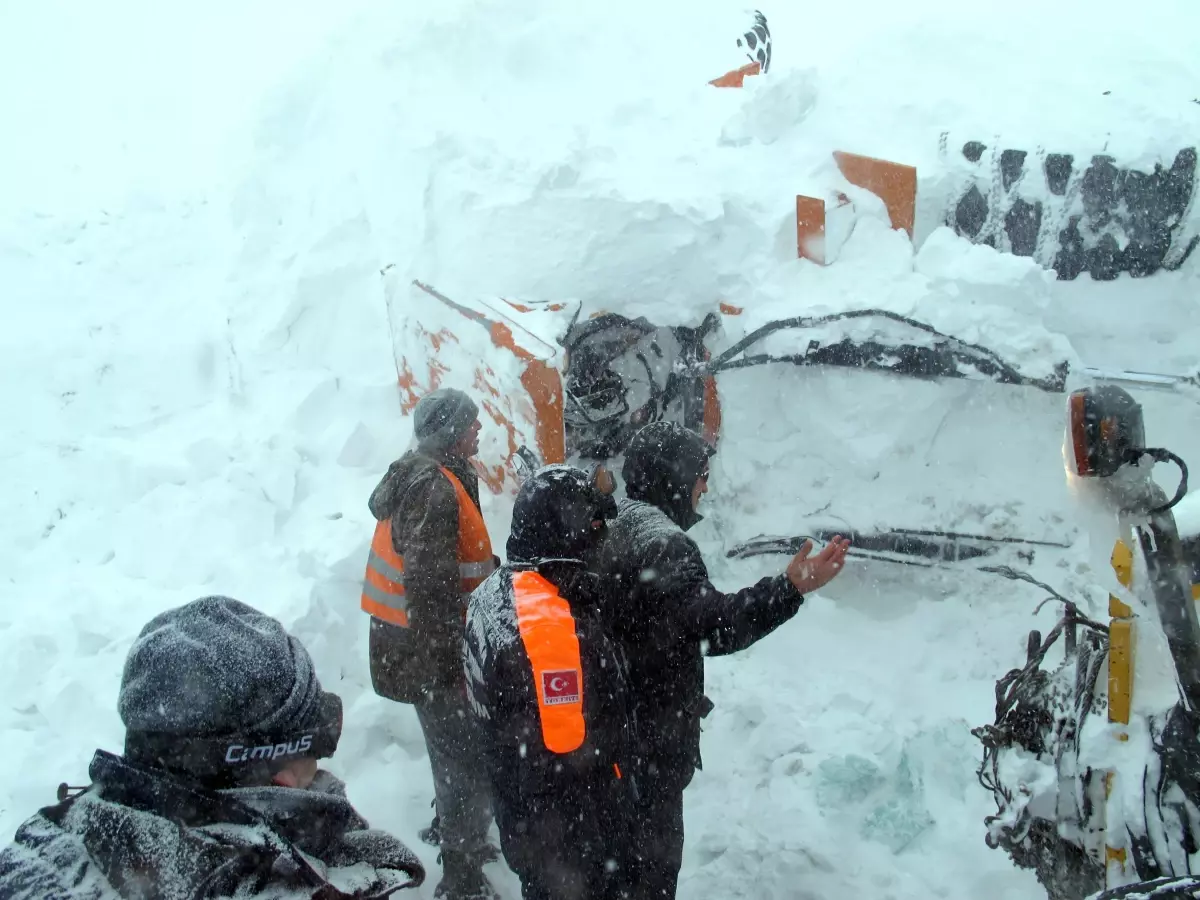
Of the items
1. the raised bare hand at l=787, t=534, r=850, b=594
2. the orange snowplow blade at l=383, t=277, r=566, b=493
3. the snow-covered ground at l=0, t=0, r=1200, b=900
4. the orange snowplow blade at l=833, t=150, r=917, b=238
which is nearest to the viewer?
the raised bare hand at l=787, t=534, r=850, b=594

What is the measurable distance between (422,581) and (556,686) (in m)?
0.91

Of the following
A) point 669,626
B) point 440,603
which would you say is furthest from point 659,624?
point 440,603

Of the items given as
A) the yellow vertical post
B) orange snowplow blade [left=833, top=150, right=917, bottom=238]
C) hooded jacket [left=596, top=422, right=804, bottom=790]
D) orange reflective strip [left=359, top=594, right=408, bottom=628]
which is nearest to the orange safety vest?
orange reflective strip [left=359, top=594, right=408, bottom=628]

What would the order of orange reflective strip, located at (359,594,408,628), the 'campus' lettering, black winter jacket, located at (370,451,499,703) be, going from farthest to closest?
orange reflective strip, located at (359,594,408,628)
black winter jacket, located at (370,451,499,703)
the 'campus' lettering

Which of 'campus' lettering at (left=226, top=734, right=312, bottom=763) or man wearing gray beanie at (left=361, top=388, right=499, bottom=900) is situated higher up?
'campus' lettering at (left=226, top=734, right=312, bottom=763)

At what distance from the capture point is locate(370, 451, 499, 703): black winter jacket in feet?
9.43

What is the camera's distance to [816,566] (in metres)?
2.34

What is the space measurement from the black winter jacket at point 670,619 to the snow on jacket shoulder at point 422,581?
641 mm

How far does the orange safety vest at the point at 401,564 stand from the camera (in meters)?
3.00

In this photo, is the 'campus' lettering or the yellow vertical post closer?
the 'campus' lettering

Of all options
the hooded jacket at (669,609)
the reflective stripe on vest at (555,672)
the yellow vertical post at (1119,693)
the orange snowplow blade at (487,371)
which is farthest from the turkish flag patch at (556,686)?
the orange snowplow blade at (487,371)

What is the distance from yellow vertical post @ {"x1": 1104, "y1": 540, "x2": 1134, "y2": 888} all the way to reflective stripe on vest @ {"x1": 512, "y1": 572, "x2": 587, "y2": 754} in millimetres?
1340

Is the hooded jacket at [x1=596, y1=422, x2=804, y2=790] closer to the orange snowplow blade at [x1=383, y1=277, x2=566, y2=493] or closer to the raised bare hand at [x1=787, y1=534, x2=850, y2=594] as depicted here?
the raised bare hand at [x1=787, y1=534, x2=850, y2=594]

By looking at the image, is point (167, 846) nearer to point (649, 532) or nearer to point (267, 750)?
point (267, 750)
